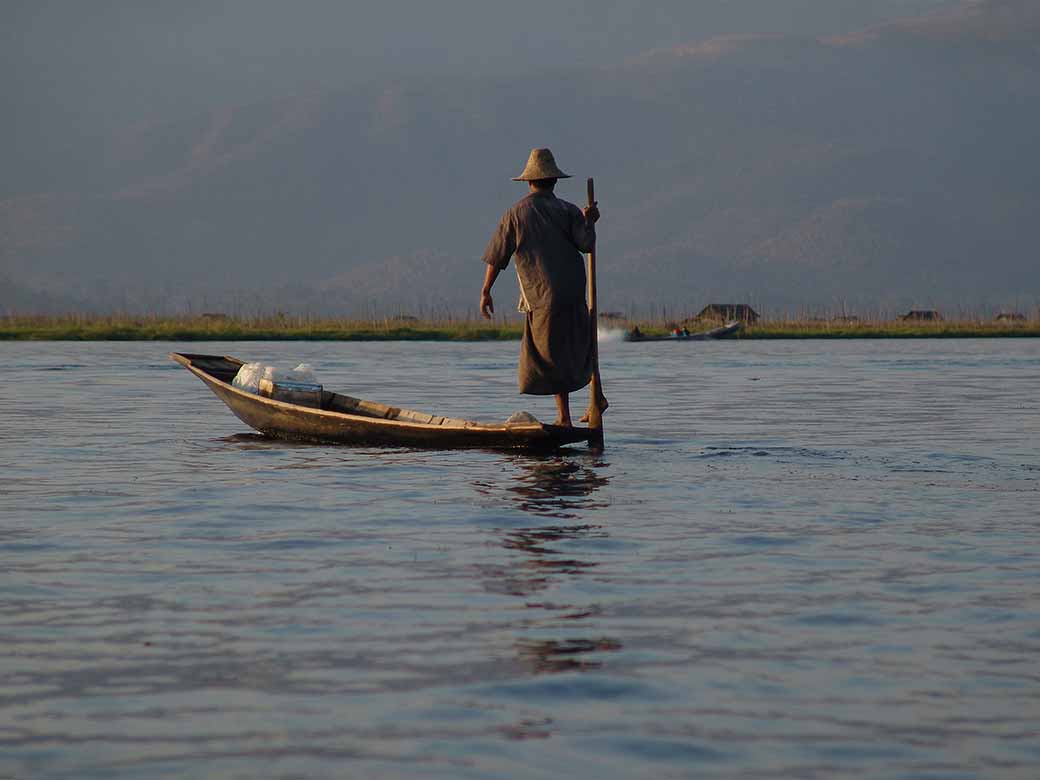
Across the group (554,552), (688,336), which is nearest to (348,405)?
(554,552)

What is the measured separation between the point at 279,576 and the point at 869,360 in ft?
103

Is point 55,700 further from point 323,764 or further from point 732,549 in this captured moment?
point 732,549

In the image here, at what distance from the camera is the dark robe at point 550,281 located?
12.8m

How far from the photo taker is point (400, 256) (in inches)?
7520

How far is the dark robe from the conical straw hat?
182 millimetres

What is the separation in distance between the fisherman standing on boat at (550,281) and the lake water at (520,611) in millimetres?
634

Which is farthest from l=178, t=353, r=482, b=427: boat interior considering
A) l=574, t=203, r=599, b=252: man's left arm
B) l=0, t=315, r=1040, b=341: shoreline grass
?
l=0, t=315, r=1040, b=341: shoreline grass

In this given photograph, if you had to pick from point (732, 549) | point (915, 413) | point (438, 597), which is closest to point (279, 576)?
point (438, 597)

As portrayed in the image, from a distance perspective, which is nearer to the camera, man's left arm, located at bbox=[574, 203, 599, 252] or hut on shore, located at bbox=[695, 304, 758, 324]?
man's left arm, located at bbox=[574, 203, 599, 252]

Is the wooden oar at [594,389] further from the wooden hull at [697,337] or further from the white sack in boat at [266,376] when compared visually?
the wooden hull at [697,337]

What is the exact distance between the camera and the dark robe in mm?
12812

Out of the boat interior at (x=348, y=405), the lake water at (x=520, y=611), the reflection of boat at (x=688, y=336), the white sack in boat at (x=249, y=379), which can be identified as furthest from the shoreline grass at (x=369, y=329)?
the lake water at (x=520, y=611)

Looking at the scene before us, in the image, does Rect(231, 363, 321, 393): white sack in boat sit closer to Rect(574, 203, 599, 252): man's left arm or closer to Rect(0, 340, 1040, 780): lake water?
Rect(0, 340, 1040, 780): lake water

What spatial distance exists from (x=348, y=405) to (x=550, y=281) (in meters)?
2.92
